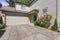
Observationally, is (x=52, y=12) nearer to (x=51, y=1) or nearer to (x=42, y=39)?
(x=51, y=1)

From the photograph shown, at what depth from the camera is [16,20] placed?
22.5m

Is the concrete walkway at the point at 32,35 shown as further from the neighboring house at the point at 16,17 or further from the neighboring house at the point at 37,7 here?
the neighboring house at the point at 16,17

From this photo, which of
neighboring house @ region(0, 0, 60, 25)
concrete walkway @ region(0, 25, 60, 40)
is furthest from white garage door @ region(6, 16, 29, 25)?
concrete walkway @ region(0, 25, 60, 40)

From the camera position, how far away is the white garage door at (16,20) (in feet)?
70.3

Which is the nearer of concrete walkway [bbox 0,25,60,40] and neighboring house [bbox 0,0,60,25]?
concrete walkway [bbox 0,25,60,40]

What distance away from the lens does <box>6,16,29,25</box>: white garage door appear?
2143cm

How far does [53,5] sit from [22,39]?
855cm

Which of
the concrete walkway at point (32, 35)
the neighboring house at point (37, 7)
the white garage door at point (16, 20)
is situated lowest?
the concrete walkway at point (32, 35)

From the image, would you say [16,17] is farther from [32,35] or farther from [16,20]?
[32,35]

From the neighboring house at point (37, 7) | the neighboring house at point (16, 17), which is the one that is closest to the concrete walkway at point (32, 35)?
the neighboring house at point (37, 7)

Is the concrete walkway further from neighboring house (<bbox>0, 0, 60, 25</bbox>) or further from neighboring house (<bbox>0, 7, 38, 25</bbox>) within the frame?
neighboring house (<bbox>0, 7, 38, 25</bbox>)

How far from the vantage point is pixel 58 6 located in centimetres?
1344

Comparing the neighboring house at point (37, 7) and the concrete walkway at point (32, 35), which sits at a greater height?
the neighboring house at point (37, 7)

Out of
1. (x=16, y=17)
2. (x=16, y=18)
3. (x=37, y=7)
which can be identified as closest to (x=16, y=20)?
(x=16, y=18)
